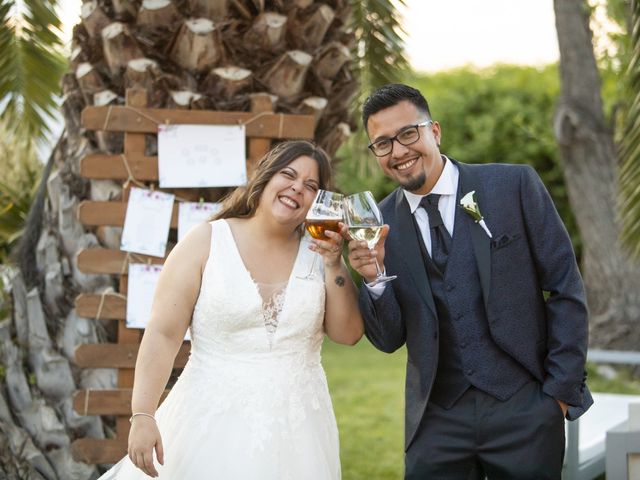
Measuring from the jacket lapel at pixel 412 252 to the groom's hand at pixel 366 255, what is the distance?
20 cm

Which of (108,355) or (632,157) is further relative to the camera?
(632,157)

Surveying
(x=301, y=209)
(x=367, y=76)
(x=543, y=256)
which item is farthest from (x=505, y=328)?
(x=367, y=76)

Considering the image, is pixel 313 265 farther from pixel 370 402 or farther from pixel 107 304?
pixel 370 402

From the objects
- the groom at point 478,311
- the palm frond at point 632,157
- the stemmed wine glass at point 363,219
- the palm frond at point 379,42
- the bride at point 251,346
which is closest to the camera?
the stemmed wine glass at point 363,219

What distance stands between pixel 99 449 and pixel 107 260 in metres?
0.91

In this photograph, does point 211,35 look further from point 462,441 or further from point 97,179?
point 462,441

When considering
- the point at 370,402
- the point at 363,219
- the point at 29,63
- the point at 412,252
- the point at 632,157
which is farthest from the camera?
the point at 370,402

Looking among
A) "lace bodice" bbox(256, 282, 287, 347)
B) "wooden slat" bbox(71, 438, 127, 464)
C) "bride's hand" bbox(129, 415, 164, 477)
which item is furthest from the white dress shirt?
"wooden slat" bbox(71, 438, 127, 464)

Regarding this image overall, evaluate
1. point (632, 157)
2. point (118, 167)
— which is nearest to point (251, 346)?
point (118, 167)

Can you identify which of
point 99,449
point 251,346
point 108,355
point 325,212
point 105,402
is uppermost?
point 325,212

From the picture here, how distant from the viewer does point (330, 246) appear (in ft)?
10.2

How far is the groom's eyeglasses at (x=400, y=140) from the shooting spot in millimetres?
3174

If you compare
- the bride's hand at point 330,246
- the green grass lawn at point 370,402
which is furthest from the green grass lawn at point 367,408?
the bride's hand at point 330,246

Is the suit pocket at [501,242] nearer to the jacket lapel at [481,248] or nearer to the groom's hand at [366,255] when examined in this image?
the jacket lapel at [481,248]
